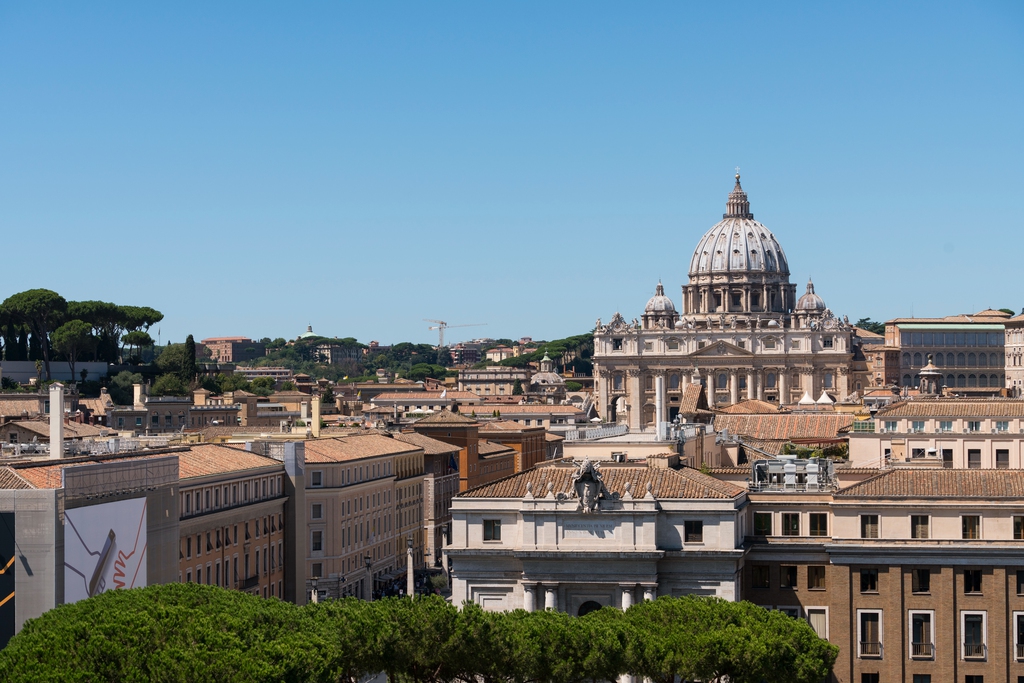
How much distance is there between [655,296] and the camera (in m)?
198

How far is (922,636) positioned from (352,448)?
31038 millimetres

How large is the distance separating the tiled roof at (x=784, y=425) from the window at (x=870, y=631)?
2685cm

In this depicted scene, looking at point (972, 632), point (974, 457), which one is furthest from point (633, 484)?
point (974, 457)

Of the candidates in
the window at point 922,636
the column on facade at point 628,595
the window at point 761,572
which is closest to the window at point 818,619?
the window at point 761,572

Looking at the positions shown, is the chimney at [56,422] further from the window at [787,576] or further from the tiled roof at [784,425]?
the tiled roof at [784,425]

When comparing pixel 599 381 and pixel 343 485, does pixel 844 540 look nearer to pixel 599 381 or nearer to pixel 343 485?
pixel 343 485

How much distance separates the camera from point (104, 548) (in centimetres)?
3503

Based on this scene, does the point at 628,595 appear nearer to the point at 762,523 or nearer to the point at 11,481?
the point at 762,523

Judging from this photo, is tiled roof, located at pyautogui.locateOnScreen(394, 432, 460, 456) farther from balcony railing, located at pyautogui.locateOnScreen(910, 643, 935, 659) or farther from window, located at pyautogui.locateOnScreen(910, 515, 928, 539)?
balcony railing, located at pyautogui.locateOnScreen(910, 643, 935, 659)

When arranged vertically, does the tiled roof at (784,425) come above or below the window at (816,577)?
above

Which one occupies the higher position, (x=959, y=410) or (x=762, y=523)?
(x=959, y=410)

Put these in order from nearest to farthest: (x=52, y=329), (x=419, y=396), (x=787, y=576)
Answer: (x=787, y=576), (x=52, y=329), (x=419, y=396)

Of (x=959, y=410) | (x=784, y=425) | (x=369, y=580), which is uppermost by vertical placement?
(x=959, y=410)

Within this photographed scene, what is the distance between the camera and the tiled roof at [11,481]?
33.5 m
